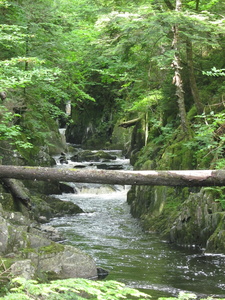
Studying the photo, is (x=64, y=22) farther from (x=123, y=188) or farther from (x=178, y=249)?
(x=178, y=249)

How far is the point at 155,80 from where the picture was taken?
17.7m

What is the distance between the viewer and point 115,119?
29.4 m

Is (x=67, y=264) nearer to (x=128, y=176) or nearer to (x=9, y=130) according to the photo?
(x=128, y=176)

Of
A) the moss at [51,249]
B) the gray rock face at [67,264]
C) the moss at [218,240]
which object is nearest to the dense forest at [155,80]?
the moss at [218,240]

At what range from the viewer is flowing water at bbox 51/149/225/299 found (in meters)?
7.09

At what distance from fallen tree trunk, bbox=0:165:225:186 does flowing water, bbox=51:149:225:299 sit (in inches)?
80.4

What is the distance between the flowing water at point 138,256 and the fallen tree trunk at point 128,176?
204cm

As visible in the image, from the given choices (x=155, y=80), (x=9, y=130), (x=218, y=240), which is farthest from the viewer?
(x=155, y=80)

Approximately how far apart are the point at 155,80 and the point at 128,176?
12.2 m

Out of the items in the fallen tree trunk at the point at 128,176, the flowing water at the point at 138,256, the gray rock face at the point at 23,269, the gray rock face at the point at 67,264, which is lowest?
the flowing water at the point at 138,256

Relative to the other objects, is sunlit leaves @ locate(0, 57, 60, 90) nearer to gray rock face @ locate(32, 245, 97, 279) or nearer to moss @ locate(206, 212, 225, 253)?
gray rock face @ locate(32, 245, 97, 279)

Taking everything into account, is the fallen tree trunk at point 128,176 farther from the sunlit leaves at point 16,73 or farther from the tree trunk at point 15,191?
the tree trunk at point 15,191

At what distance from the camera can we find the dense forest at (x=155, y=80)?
31.9ft

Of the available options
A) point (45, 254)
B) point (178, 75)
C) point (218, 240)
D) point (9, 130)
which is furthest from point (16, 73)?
point (218, 240)
